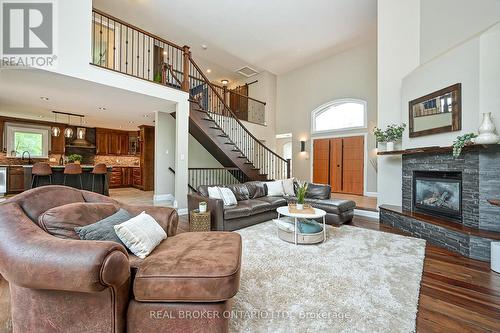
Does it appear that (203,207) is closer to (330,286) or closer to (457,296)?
(330,286)

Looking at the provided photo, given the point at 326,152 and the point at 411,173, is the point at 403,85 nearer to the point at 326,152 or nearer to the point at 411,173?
the point at 411,173

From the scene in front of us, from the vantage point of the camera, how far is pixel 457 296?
1907 mm

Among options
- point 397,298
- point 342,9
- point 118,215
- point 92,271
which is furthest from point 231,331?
point 342,9

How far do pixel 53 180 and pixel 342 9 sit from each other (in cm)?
836

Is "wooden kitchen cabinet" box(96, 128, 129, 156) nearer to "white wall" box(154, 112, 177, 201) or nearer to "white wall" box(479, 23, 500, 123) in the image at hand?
"white wall" box(154, 112, 177, 201)

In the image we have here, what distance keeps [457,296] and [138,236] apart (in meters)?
2.71

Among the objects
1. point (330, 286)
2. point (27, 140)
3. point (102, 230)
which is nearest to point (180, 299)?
point (102, 230)

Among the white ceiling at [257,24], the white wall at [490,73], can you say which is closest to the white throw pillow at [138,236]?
the white wall at [490,73]

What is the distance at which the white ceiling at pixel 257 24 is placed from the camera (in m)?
5.20

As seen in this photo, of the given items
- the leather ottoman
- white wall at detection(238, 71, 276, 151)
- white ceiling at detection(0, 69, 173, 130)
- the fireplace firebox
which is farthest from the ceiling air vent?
the leather ottoman

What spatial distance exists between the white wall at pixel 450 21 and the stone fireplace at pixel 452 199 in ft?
6.16

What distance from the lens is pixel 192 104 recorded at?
17.6 feet

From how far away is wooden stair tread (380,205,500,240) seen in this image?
269cm

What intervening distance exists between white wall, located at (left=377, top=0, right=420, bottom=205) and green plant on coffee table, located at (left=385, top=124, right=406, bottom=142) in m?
0.20
